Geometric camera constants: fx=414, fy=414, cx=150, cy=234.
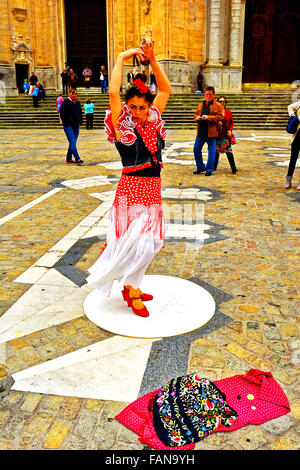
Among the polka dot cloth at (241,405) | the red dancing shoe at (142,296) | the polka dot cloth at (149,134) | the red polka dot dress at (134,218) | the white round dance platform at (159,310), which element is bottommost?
the polka dot cloth at (241,405)

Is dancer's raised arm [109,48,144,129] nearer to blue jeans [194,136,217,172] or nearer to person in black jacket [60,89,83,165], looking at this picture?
blue jeans [194,136,217,172]

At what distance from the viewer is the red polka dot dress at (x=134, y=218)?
3.20 metres

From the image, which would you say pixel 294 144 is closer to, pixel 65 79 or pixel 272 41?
pixel 65 79

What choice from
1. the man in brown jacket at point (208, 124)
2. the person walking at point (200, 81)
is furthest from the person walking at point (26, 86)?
the man in brown jacket at point (208, 124)

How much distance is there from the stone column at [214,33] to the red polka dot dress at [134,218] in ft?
85.8

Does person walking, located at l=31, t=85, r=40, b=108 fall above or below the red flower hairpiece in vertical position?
above

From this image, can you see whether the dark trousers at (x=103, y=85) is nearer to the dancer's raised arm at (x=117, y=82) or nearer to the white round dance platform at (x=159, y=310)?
the white round dance platform at (x=159, y=310)

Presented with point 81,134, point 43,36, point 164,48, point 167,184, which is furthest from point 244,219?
point 43,36

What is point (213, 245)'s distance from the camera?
204 inches

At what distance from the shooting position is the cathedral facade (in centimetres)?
2638

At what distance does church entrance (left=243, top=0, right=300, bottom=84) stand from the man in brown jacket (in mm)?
22037

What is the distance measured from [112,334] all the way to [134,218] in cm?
93

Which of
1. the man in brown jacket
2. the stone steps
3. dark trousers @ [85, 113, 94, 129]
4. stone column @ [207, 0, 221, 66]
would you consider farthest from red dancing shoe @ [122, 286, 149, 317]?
stone column @ [207, 0, 221, 66]

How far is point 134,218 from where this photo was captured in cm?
332
